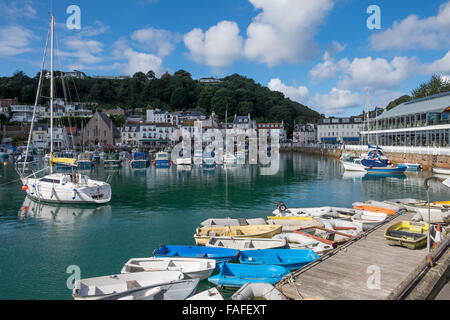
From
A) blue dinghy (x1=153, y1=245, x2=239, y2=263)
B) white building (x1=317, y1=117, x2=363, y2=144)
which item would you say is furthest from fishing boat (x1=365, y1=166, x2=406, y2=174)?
white building (x1=317, y1=117, x2=363, y2=144)

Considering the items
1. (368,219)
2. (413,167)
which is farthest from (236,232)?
(413,167)

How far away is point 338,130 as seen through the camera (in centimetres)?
12350

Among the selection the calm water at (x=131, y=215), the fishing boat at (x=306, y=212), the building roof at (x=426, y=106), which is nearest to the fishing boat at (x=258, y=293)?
the calm water at (x=131, y=215)

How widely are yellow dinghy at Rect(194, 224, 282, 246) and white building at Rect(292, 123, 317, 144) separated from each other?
126 m

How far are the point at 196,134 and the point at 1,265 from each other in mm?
99720

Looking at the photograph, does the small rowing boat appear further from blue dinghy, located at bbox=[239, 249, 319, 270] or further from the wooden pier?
the wooden pier

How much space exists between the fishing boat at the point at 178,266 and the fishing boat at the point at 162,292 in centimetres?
166

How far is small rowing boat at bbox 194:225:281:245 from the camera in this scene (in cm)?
1624

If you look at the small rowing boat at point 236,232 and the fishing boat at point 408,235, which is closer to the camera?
the fishing boat at point 408,235

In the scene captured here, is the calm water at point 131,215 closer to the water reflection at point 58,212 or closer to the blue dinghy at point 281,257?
the water reflection at point 58,212

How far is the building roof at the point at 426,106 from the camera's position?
5448 cm

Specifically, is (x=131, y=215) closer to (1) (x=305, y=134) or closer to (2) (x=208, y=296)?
(2) (x=208, y=296)
